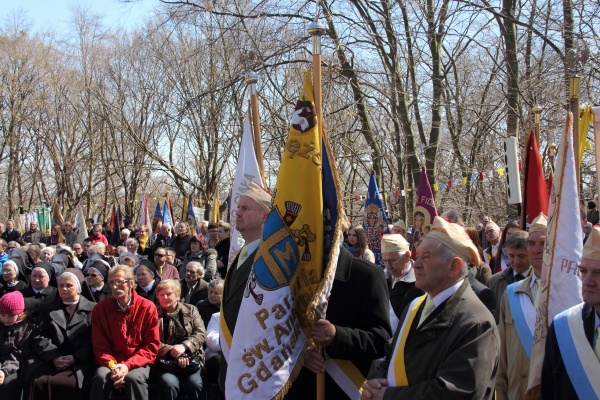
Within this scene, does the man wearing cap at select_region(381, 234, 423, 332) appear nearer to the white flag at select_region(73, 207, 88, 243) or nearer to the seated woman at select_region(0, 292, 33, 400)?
the seated woman at select_region(0, 292, 33, 400)

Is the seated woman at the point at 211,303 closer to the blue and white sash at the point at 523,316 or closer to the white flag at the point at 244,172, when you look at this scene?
the white flag at the point at 244,172

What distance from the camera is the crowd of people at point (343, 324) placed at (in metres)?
3.02

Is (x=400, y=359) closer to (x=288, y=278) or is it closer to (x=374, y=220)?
(x=288, y=278)

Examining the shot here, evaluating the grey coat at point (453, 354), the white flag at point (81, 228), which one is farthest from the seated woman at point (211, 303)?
the white flag at point (81, 228)

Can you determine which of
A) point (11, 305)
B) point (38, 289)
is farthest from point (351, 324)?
point (38, 289)

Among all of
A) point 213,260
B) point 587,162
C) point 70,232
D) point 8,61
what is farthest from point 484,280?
point 8,61

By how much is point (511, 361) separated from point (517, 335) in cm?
17

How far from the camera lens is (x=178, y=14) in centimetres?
1661

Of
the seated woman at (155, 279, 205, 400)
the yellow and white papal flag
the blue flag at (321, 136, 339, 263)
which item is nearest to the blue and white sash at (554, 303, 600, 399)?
the yellow and white papal flag

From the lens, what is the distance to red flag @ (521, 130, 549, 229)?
20.2 feet

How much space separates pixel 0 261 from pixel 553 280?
33.8ft

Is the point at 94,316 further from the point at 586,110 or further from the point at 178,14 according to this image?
the point at 178,14

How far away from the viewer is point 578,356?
2.88 meters

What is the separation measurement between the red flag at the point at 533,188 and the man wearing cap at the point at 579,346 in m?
3.18
